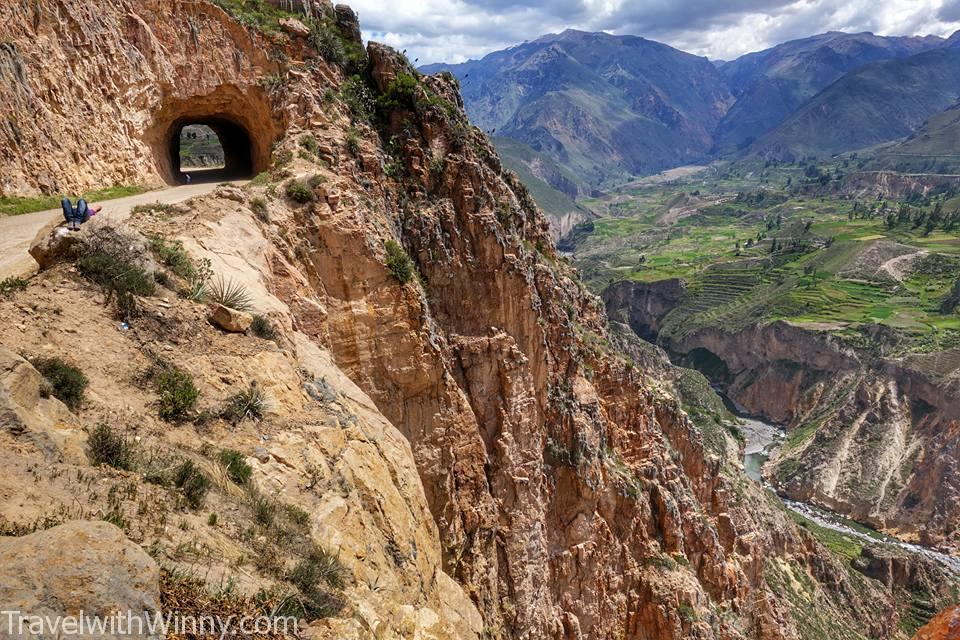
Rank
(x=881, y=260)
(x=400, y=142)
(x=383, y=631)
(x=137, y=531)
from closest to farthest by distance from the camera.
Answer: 1. (x=137, y=531)
2. (x=383, y=631)
3. (x=400, y=142)
4. (x=881, y=260)

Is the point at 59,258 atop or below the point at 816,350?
atop

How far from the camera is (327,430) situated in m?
10.6

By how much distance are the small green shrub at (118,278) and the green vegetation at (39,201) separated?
355 inches

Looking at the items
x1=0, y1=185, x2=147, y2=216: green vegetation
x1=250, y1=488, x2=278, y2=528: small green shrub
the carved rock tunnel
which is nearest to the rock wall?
the carved rock tunnel

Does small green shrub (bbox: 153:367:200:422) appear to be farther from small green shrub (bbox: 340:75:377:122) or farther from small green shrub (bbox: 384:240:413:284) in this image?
small green shrub (bbox: 340:75:377:122)

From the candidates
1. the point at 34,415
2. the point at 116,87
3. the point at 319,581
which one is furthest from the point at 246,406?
the point at 116,87

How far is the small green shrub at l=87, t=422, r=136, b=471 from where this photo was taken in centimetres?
749

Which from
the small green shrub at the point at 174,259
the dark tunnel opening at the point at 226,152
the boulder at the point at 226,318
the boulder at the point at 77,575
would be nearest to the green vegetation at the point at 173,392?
the boulder at the point at 226,318

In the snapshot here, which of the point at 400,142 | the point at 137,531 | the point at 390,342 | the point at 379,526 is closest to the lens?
the point at 137,531

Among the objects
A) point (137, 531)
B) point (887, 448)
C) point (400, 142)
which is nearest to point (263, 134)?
point (400, 142)

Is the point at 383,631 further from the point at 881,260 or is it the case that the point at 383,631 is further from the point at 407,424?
the point at 881,260

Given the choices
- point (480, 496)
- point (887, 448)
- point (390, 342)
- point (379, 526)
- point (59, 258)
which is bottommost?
point (887, 448)

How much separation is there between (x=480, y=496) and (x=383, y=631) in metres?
13.4

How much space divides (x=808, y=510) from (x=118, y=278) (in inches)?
3479
